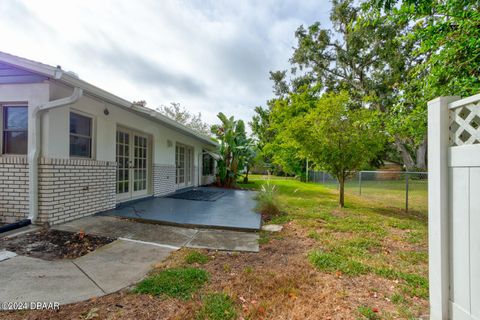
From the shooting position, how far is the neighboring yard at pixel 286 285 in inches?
90.2

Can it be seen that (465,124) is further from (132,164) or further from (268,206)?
(132,164)

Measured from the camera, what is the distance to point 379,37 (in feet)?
52.5

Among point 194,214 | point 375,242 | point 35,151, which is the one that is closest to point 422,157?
point 375,242

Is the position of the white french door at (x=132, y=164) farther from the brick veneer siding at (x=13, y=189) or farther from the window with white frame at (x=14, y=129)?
the brick veneer siding at (x=13, y=189)

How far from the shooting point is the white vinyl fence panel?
1.82m

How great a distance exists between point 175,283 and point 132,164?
221 inches

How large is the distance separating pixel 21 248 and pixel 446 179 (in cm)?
544

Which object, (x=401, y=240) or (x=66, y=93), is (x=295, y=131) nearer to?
(x=401, y=240)

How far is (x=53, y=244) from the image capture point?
3.77 metres

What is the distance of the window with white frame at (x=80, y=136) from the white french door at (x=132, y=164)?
4.09 feet

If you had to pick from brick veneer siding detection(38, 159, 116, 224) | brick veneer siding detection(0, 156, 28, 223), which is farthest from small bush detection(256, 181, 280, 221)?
brick veneer siding detection(0, 156, 28, 223)

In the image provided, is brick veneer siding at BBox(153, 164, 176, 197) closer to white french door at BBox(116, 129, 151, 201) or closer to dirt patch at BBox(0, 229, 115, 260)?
white french door at BBox(116, 129, 151, 201)

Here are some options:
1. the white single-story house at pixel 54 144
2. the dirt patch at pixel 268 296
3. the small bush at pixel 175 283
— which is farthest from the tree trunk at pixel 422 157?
the small bush at pixel 175 283

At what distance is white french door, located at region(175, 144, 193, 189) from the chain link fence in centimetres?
706
